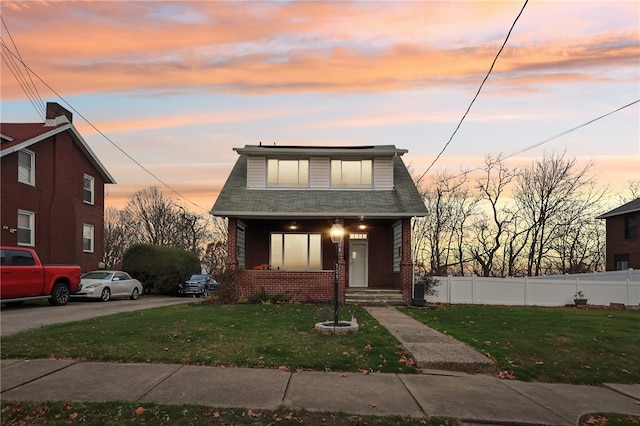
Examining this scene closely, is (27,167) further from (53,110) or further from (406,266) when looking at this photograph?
(406,266)

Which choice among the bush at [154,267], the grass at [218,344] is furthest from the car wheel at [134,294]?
the grass at [218,344]

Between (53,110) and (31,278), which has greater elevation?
(53,110)

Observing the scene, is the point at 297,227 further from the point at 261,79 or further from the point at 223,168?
the point at 223,168

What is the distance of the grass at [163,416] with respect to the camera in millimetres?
5031

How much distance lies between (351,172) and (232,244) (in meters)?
6.21

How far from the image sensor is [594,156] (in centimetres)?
3366

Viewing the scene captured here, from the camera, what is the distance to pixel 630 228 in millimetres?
31359

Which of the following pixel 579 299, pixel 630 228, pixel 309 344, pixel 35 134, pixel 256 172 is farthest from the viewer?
pixel 630 228

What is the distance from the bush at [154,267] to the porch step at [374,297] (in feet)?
45.0

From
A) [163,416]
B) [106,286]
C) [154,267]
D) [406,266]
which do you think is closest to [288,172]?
[406,266]

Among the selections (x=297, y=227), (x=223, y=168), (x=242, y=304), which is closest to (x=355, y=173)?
(x=297, y=227)

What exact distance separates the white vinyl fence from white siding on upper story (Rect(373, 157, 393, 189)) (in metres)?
4.62

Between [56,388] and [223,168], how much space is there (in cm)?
2474

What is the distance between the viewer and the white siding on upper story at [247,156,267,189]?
1961cm
